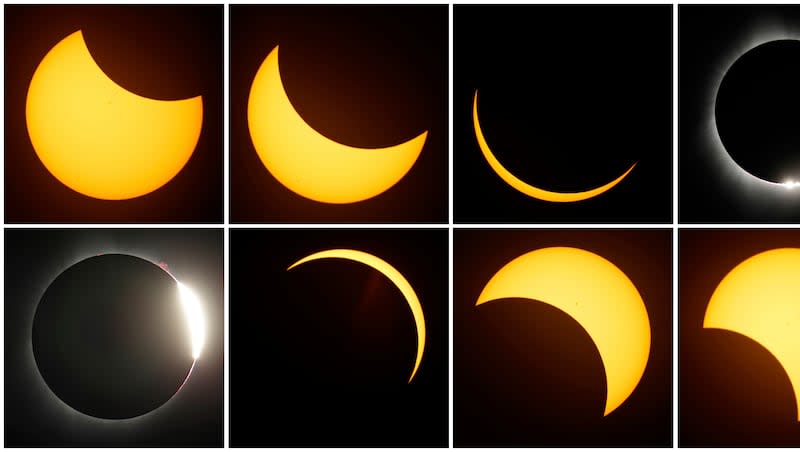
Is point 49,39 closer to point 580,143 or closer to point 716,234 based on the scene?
point 580,143

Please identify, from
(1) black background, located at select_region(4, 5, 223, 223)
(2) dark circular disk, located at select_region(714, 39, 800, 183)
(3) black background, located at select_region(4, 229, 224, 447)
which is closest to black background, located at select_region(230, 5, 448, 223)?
(1) black background, located at select_region(4, 5, 223, 223)

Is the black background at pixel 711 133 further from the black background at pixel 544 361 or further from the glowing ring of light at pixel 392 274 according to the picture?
the glowing ring of light at pixel 392 274

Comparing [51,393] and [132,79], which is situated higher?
[132,79]

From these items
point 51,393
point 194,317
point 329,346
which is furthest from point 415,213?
point 51,393

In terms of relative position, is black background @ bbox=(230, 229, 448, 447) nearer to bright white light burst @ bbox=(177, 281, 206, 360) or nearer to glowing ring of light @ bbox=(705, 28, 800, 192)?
bright white light burst @ bbox=(177, 281, 206, 360)

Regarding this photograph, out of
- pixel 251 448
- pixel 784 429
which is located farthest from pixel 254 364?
pixel 784 429

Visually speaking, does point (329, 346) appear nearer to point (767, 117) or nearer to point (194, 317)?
point (194, 317)

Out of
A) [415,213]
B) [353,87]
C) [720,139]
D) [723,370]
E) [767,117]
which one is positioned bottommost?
[723,370]
